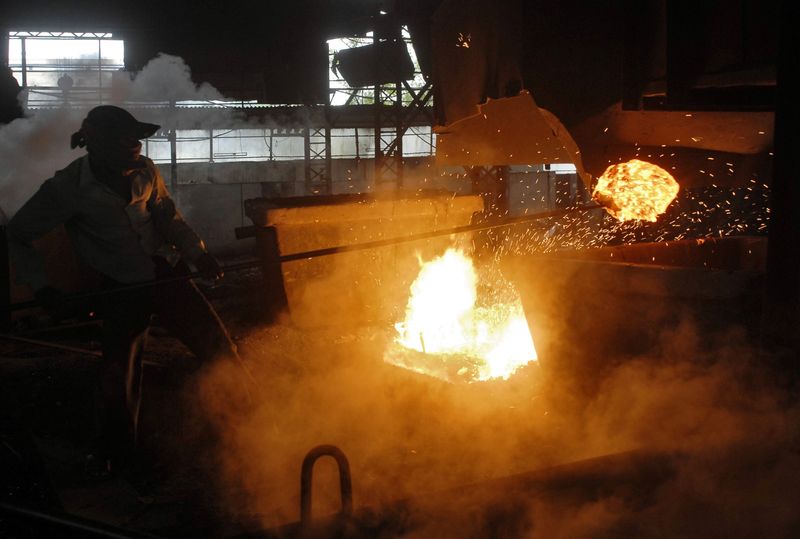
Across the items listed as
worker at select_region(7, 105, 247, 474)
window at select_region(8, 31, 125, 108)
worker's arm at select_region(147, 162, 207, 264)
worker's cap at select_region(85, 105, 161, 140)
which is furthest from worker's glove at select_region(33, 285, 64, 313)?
window at select_region(8, 31, 125, 108)

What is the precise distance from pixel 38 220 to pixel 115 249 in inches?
15.4

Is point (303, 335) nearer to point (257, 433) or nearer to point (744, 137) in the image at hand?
point (257, 433)

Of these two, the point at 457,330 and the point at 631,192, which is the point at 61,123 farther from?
the point at 631,192

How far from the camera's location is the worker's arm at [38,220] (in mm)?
3475

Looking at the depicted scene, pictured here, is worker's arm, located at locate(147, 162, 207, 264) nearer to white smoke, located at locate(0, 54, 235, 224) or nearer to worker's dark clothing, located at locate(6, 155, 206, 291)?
worker's dark clothing, located at locate(6, 155, 206, 291)

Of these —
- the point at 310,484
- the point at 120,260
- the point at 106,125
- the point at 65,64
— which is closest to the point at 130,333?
the point at 120,260

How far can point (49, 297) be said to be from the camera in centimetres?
343

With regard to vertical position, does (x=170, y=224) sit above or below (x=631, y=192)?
below

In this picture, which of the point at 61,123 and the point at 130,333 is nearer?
the point at 130,333

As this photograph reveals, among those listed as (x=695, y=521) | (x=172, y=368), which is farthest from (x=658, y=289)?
(x=172, y=368)

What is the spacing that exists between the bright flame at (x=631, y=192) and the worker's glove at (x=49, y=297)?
9.86 ft

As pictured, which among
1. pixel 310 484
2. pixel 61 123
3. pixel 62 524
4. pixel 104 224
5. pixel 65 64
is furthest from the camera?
pixel 65 64

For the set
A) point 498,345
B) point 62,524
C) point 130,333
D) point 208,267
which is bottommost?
point 498,345

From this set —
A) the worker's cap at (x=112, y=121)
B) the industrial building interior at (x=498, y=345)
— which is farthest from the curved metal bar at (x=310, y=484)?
the worker's cap at (x=112, y=121)
